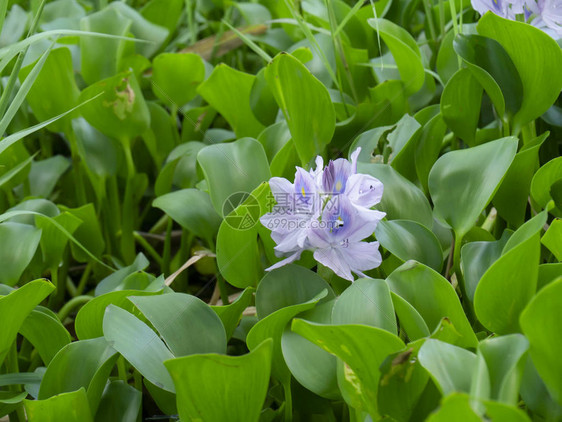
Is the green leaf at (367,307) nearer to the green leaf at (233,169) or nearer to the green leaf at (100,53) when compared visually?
the green leaf at (233,169)

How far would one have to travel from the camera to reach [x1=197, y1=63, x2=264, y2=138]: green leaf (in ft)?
3.42

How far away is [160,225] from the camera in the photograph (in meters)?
1.30

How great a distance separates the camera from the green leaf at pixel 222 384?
1.73 feet

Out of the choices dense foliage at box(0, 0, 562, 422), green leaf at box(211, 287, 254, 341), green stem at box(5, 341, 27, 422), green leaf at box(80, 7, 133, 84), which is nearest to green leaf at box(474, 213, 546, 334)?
dense foliage at box(0, 0, 562, 422)

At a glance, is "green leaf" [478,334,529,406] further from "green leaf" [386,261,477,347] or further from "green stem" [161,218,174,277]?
"green stem" [161,218,174,277]

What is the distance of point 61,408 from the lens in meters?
0.62

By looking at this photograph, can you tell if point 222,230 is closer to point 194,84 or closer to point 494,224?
point 494,224

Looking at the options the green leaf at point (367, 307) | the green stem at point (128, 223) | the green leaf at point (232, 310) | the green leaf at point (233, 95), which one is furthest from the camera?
the green stem at point (128, 223)

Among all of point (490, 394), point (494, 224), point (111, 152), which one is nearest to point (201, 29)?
point (111, 152)

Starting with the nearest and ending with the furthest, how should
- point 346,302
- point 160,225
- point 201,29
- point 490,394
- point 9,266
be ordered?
point 490,394 < point 346,302 < point 9,266 < point 160,225 < point 201,29

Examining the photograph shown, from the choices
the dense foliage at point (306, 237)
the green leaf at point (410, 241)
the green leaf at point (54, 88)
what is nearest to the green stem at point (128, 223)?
the dense foliage at point (306, 237)

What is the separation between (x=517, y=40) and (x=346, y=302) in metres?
0.42

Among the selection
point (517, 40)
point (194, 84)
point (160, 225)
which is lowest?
point (160, 225)

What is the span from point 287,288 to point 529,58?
1.37 feet
